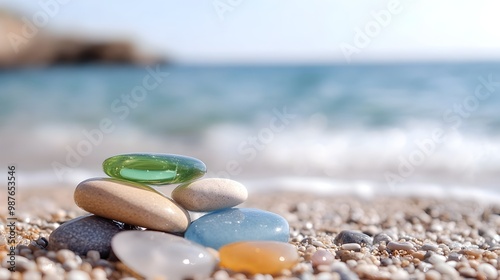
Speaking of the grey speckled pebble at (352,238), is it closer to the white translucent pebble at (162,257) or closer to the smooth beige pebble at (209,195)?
the smooth beige pebble at (209,195)

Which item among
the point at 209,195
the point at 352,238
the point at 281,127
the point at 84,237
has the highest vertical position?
the point at 281,127

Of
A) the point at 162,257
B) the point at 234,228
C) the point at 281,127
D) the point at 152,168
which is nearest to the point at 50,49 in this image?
the point at 281,127

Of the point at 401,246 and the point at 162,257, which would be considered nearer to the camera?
the point at 162,257

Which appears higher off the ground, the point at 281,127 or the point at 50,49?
the point at 50,49

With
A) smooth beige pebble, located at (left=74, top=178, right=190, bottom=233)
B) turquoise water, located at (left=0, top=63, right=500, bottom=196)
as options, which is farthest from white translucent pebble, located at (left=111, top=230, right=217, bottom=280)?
turquoise water, located at (left=0, top=63, right=500, bottom=196)

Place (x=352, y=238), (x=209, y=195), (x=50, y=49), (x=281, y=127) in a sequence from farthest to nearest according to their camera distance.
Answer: (x=50, y=49), (x=281, y=127), (x=352, y=238), (x=209, y=195)

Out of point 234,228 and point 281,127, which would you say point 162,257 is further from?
point 281,127

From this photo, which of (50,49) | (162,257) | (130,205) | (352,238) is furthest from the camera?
(50,49)
